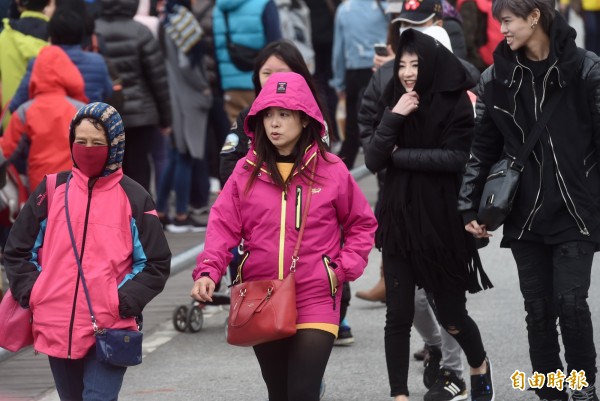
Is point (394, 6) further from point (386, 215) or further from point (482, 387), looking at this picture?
point (482, 387)

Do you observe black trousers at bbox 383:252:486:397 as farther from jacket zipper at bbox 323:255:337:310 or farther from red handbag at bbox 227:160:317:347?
red handbag at bbox 227:160:317:347

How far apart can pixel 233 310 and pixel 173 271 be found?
5.67 m

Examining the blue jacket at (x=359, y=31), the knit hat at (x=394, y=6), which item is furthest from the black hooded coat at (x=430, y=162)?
the blue jacket at (x=359, y=31)

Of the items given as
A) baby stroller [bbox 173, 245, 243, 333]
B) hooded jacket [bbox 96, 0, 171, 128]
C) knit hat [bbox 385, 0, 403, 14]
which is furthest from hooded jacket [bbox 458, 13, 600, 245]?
hooded jacket [bbox 96, 0, 171, 128]

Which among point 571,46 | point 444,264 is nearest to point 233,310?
point 444,264

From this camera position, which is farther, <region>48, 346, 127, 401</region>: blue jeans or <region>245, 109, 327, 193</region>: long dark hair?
<region>245, 109, 327, 193</region>: long dark hair

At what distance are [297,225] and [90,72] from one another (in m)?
4.75

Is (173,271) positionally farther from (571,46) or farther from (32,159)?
(571,46)

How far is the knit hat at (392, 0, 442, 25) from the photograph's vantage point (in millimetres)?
7988

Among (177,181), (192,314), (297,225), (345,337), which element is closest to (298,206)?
(297,225)

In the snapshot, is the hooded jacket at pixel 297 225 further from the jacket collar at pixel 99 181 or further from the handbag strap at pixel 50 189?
the handbag strap at pixel 50 189

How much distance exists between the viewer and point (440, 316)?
7.10 m

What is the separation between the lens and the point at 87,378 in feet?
19.0

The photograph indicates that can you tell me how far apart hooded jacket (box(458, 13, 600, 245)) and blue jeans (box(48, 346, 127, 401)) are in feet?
6.49
